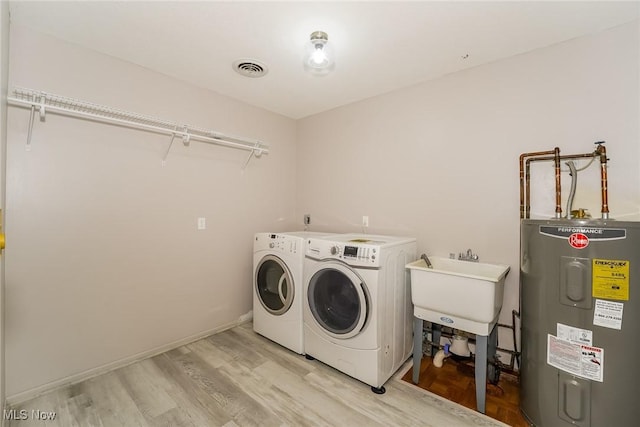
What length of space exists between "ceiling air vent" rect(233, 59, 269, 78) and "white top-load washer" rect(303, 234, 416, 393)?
4.61ft

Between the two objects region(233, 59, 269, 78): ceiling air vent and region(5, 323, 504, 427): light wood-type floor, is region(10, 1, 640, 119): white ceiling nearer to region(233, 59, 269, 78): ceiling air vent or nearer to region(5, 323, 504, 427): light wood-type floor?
region(233, 59, 269, 78): ceiling air vent

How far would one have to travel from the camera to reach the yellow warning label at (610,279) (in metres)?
1.25

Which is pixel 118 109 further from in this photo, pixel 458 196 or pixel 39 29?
pixel 458 196

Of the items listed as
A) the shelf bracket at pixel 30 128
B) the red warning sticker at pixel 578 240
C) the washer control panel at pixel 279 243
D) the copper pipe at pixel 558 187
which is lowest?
the washer control panel at pixel 279 243

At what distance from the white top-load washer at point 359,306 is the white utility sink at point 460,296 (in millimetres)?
193

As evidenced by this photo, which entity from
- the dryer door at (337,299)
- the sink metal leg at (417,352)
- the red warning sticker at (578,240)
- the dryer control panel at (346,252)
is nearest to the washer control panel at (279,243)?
the dryer control panel at (346,252)

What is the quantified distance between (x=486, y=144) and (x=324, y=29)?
143cm

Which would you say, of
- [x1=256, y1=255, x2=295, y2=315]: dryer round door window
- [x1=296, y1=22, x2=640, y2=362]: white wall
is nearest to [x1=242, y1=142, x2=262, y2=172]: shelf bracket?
[x1=296, y1=22, x2=640, y2=362]: white wall

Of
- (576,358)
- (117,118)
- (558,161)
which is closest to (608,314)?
(576,358)

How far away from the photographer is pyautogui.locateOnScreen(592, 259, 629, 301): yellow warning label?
49.3 inches

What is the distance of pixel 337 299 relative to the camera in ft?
6.78

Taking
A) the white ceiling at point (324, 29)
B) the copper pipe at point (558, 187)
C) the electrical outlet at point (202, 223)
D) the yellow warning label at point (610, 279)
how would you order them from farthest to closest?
1. the electrical outlet at point (202, 223)
2. the copper pipe at point (558, 187)
3. the white ceiling at point (324, 29)
4. the yellow warning label at point (610, 279)

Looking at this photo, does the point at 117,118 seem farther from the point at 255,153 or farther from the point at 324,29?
the point at 324,29

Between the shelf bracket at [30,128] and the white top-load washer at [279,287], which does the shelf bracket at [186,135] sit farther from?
the white top-load washer at [279,287]
